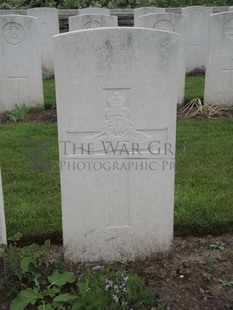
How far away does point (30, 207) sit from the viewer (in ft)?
11.3

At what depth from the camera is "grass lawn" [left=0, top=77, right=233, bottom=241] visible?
127 inches

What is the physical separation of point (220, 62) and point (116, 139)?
4.28 metres

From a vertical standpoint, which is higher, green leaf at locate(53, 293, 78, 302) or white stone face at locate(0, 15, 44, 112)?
white stone face at locate(0, 15, 44, 112)

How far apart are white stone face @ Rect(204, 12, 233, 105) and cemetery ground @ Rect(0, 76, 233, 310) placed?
1208 mm

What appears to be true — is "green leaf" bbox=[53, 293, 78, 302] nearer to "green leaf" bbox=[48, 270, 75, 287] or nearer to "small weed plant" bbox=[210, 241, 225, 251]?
"green leaf" bbox=[48, 270, 75, 287]

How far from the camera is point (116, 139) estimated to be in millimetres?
2588

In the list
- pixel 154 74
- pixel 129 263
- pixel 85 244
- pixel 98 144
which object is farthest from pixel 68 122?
pixel 129 263

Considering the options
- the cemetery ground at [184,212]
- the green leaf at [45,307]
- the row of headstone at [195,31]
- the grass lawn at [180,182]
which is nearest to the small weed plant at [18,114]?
the grass lawn at [180,182]

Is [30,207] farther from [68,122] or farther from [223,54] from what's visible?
[223,54]

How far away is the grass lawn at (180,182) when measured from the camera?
10.6ft

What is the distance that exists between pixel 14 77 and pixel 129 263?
4.30 meters

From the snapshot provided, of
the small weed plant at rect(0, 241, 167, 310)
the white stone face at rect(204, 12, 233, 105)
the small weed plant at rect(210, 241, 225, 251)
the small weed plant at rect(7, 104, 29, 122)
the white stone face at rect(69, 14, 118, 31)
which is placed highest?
the white stone face at rect(69, 14, 118, 31)

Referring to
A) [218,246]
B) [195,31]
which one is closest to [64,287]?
[218,246]

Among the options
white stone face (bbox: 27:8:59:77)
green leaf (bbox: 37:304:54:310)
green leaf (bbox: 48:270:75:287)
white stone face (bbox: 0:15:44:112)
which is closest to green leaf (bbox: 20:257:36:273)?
green leaf (bbox: 48:270:75:287)
